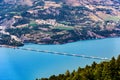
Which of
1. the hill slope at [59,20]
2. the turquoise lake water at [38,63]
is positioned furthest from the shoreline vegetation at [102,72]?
the hill slope at [59,20]

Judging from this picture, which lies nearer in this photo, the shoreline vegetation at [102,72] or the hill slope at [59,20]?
the shoreline vegetation at [102,72]

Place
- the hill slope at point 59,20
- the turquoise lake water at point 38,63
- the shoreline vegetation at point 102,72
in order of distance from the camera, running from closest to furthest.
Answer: the shoreline vegetation at point 102,72
the turquoise lake water at point 38,63
the hill slope at point 59,20

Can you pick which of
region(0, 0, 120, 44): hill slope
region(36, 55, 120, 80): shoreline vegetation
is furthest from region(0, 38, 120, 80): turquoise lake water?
region(36, 55, 120, 80): shoreline vegetation

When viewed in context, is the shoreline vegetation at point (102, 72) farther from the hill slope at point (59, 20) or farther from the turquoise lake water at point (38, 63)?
the hill slope at point (59, 20)

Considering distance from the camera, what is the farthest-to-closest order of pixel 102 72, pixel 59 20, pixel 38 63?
pixel 59 20 → pixel 38 63 → pixel 102 72

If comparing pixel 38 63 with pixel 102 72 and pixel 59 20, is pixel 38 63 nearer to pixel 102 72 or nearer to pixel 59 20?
pixel 102 72

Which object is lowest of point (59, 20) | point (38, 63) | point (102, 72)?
point (59, 20)

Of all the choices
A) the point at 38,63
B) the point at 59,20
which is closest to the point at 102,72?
the point at 38,63

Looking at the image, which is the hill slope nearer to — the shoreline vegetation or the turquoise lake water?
the turquoise lake water

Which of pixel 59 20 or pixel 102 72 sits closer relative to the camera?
pixel 102 72

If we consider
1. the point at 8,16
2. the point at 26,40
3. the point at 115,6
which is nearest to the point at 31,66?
the point at 26,40

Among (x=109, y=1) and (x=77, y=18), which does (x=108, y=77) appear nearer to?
(x=77, y=18)

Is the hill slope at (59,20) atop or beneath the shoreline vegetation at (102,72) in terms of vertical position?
beneath
